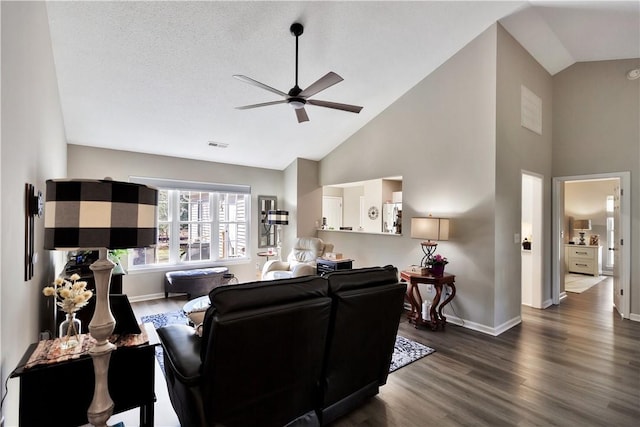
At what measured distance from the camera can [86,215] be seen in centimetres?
123

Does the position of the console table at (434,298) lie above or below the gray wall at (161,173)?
below

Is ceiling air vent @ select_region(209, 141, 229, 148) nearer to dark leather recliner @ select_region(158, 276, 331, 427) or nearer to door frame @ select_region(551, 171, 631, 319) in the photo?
dark leather recliner @ select_region(158, 276, 331, 427)

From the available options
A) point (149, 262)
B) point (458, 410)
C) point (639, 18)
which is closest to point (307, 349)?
point (458, 410)

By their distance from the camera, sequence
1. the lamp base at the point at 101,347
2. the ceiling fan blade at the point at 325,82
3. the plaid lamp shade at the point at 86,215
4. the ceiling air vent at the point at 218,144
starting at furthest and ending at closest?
the ceiling air vent at the point at 218,144 → the ceiling fan blade at the point at 325,82 → the lamp base at the point at 101,347 → the plaid lamp shade at the point at 86,215

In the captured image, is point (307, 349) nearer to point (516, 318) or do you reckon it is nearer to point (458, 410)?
point (458, 410)

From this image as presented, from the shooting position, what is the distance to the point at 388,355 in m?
2.37

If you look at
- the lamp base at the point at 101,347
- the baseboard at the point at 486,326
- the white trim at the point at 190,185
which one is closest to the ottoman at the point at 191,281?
the white trim at the point at 190,185

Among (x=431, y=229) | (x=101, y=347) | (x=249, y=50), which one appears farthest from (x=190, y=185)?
(x=101, y=347)

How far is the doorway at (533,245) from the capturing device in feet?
15.8

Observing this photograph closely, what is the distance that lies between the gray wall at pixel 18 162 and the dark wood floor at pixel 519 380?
1.14 m

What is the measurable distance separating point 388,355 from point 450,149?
3067 mm

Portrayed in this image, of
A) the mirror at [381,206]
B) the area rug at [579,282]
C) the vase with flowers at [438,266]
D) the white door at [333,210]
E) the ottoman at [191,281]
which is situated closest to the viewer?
the vase with flowers at [438,266]

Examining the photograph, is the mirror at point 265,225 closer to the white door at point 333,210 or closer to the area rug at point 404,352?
the white door at point 333,210

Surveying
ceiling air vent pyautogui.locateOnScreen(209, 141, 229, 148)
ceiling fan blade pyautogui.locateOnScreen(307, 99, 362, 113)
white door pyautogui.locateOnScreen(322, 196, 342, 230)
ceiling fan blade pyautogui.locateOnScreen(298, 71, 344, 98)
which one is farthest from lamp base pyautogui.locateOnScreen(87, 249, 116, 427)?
white door pyautogui.locateOnScreen(322, 196, 342, 230)
